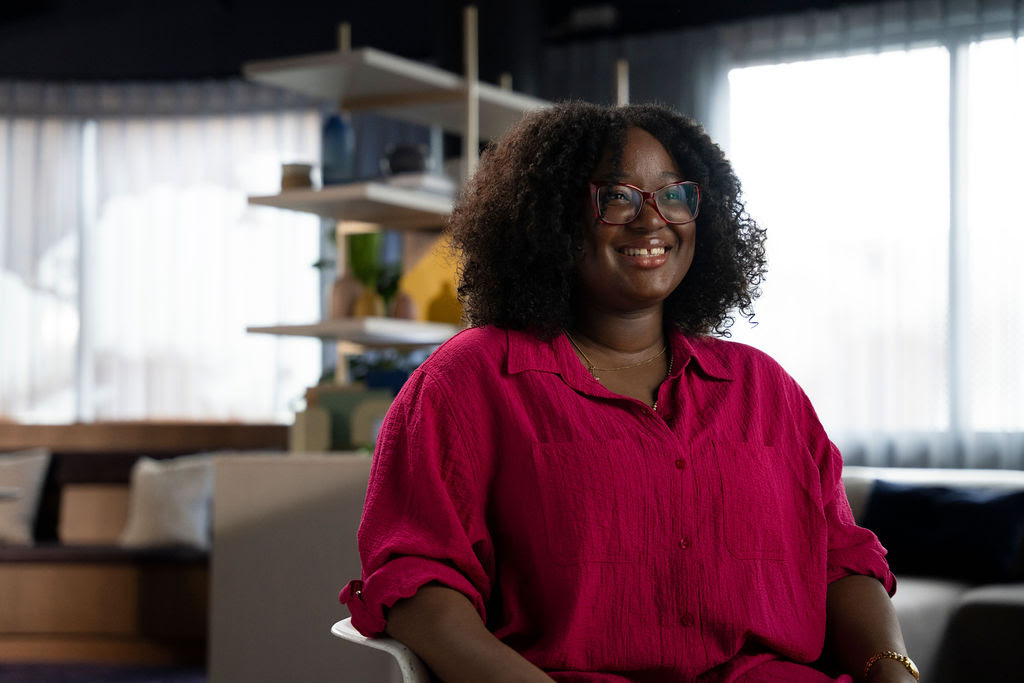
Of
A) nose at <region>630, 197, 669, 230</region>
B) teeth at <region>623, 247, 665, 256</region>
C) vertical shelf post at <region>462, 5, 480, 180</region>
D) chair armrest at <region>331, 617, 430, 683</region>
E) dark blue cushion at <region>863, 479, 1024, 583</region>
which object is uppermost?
vertical shelf post at <region>462, 5, 480, 180</region>

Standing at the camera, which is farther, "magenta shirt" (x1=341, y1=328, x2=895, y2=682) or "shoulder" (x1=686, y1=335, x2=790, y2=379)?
"shoulder" (x1=686, y1=335, x2=790, y2=379)

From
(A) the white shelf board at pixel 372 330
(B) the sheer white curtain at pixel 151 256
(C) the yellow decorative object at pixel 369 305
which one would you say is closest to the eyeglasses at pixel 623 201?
(A) the white shelf board at pixel 372 330

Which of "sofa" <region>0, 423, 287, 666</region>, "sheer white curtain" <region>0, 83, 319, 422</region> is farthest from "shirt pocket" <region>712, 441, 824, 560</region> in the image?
"sheer white curtain" <region>0, 83, 319, 422</region>

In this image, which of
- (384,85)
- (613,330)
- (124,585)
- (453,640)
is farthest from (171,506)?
(453,640)

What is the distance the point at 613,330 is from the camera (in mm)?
1614

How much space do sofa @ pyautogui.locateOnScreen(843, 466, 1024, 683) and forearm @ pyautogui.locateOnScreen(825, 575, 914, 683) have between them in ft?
4.47

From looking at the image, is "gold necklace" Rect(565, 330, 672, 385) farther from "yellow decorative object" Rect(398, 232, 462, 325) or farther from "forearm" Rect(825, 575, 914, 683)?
"yellow decorative object" Rect(398, 232, 462, 325)

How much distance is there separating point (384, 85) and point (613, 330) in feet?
7.70

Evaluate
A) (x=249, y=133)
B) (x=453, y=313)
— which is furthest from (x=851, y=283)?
(x=249, y=133)

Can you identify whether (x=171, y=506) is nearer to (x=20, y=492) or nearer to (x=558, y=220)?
(x=20, y=492)

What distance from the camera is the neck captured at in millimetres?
1613

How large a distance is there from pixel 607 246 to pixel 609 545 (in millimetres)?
416

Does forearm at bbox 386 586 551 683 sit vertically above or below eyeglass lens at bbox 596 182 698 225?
below

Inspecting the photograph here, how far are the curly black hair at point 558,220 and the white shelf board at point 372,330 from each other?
1581mm
